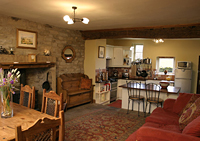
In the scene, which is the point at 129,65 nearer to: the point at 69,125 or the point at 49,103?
the point at 69,125

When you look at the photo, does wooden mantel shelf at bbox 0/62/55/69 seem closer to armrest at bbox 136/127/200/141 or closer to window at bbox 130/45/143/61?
armrest at bbox 136/127/200/141

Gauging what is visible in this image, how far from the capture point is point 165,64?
778 centimetres

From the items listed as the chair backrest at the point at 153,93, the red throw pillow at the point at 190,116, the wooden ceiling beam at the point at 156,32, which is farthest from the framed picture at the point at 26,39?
the red throw pillow at the point at 190,116

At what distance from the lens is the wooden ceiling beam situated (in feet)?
14.9

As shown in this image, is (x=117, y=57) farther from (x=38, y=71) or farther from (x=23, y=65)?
(x=23, y=65)

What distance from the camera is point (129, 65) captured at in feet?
25.5

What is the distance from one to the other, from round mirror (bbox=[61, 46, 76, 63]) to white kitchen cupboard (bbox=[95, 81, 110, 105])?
4.43ft

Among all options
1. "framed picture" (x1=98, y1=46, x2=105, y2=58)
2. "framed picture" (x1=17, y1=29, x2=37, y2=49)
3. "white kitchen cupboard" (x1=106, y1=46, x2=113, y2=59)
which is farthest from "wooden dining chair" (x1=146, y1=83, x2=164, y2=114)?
"framed picture" (x1=17, y1=29, x2=37, y2=49)

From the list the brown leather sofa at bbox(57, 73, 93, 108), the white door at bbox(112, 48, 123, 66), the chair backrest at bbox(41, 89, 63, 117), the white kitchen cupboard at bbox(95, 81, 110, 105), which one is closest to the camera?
the chair backrest at bbox(41, 89, 63, 117)

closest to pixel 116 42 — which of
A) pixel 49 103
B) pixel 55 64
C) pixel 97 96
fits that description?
pixel 97 96

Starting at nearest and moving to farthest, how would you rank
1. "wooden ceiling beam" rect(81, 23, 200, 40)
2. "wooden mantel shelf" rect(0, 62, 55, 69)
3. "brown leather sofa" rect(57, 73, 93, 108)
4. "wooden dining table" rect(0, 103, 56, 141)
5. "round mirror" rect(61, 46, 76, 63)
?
"wooden dining table" rect(0, 103, 56, 141)
"wooden mantel shelf" rect(0, 62, 55, 69)
"wooden ceiling beam" rect(81, 23, 200, 40)
"brown leather sofa" rect(57, 73, 93, 108)
"round mirror" rect(61, 46, 76, 63)

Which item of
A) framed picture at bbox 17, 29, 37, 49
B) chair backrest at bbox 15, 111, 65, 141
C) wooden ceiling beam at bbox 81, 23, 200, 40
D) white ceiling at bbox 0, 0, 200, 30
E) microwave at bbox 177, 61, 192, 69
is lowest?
chair backrest at bbox 15, 111, 65, 141

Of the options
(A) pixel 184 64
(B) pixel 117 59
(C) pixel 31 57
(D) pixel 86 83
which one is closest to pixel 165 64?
(A) pixel 184 64

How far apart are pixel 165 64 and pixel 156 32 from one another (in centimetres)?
323
